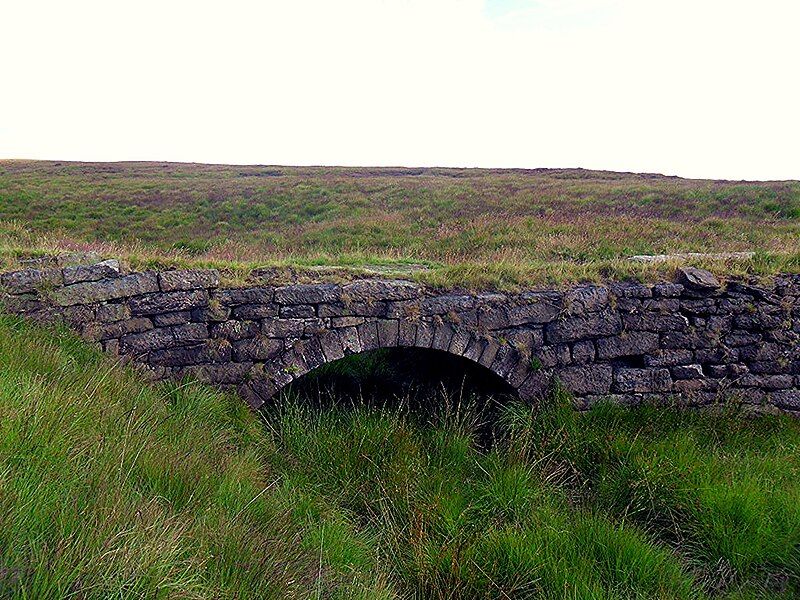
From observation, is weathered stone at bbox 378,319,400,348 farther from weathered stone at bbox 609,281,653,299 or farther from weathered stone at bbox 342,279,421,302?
weathered stone at bbox 609,281,653,299

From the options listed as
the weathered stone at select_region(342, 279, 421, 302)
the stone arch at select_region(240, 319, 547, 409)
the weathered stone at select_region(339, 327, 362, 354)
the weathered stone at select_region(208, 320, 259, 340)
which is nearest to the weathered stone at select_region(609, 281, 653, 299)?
the stone arch at select_region(240, 319, 547, 409)

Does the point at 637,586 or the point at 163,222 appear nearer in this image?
the point at 637,586

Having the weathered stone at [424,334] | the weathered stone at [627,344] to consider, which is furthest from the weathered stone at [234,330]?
the weathered stone at [627,344]

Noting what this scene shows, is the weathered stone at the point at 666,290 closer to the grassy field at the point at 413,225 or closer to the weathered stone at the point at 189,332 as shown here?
the grassy field at the point at 413,225

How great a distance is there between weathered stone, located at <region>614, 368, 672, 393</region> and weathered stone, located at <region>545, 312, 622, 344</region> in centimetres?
49

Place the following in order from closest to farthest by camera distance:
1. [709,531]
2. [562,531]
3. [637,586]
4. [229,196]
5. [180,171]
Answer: [637,586] → [562,531] → [709,531] → [229,196] → [180,171]

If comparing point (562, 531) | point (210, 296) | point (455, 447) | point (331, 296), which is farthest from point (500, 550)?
point (210, 296)

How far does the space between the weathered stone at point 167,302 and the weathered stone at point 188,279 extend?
60 mm

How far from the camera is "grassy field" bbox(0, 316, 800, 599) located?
2.66m

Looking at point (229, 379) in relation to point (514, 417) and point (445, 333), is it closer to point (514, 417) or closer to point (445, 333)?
point (445, 333)

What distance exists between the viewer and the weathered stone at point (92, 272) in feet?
18.3

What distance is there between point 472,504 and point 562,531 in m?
0.86

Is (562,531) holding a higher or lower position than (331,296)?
lower

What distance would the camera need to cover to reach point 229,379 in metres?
6.08
